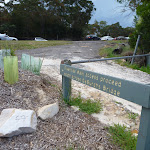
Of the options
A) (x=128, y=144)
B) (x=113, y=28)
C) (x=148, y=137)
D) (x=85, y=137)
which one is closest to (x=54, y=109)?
(x=85, y=137)

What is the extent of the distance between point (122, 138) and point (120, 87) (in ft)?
2.69

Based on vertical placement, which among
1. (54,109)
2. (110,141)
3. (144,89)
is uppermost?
(144,89)

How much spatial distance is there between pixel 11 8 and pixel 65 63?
3426 cm

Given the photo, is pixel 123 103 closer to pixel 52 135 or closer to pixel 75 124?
pixel 75 124

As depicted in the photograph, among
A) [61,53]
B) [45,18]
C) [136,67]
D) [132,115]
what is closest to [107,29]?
[45,18]

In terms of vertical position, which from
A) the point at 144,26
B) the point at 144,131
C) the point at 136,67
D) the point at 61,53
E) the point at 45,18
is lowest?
the point at 136,67

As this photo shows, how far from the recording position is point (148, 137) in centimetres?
175

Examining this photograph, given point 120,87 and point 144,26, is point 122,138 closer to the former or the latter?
point 120,87

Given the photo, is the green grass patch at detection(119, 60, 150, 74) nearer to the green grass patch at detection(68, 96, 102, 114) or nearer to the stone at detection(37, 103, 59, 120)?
the green grass patch at detection(68, 96, 102, 114)

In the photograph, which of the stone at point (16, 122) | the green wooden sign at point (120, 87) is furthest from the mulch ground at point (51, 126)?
the green wooden sign at point (120, 87)

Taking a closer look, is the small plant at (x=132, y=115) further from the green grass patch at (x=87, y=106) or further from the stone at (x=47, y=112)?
the stone at (x=47, y=112)

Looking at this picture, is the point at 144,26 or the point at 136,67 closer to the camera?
the point at 136,67

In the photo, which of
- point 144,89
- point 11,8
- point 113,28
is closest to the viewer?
point 144,89

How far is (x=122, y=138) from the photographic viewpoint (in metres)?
2.29
